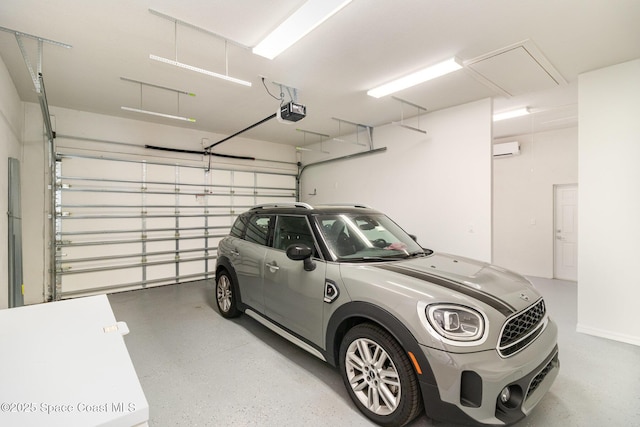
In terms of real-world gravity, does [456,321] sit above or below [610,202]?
below

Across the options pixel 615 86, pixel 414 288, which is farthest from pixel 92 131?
pixel 615 86

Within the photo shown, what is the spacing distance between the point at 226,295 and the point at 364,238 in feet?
7.30

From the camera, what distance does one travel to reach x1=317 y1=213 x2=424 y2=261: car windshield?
8.12ft

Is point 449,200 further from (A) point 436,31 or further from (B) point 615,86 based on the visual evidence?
(A) point 436,31

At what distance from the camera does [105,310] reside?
145cm

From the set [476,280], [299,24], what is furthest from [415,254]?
[299,24]

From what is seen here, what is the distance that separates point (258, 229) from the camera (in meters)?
3.41

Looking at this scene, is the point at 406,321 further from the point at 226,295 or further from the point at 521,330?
the point at 226,295

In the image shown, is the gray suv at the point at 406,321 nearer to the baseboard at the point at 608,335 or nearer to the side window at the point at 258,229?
the side window at the point at 258,229

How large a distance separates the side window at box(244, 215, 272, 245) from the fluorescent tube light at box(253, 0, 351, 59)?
177 cm

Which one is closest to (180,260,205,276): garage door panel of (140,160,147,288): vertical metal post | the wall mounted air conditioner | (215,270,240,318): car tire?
(140,160,147,288): vertical metal post

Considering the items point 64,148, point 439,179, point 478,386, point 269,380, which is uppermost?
point 64,148

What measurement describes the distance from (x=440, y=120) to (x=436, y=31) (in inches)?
95.8

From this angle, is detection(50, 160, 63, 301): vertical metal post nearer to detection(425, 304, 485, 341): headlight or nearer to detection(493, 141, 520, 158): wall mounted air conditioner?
detection(425, 304, 485, 341): headlight
